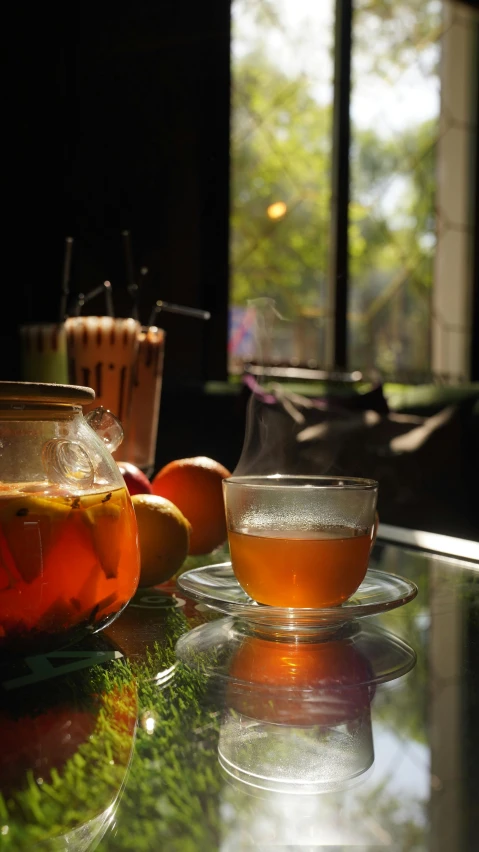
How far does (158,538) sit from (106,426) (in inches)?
5.6

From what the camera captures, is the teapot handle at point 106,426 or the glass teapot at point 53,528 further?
the teapot handle at point 106,426

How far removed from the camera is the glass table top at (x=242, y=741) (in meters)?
0.29

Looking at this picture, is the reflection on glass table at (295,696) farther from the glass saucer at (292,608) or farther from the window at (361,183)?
the window at (361,183)

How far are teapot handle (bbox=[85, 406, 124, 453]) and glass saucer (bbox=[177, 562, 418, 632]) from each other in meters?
0.12

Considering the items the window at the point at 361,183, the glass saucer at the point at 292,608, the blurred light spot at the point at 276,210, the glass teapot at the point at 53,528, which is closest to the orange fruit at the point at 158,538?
the glass saucer at the point at 292,608

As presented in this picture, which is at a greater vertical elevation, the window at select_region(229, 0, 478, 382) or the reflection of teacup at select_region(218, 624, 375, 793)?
the window at select_region(229, 0, 478, 382)

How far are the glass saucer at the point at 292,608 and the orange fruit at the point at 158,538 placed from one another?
30 mm

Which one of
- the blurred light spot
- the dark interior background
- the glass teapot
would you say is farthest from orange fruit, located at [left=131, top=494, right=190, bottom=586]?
the blurred light spot

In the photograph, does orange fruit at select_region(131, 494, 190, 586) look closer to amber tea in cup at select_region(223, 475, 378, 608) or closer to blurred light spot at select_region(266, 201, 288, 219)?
amber tea in cup at select_region(223, 475, 378, 608)

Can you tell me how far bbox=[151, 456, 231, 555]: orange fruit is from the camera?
83 cm

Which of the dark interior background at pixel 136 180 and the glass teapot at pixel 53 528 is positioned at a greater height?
the dark interior background at pixel 136 180

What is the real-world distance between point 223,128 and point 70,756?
293cm

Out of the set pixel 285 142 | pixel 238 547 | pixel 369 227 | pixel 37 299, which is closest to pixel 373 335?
pixel 369 227

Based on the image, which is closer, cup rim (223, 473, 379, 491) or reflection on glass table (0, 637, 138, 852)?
reflection on glass table (0, 637, 138, 852)
